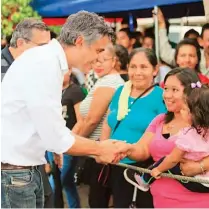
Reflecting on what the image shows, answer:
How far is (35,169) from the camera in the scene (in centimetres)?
307

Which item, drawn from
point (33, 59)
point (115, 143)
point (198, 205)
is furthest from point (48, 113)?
point (198, 205)

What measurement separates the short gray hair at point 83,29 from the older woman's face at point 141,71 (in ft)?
3.46

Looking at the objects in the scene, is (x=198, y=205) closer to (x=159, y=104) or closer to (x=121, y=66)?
(x=159, y=104)

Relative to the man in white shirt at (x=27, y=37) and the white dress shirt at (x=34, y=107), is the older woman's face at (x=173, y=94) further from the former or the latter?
the man in white shirt at (x=27, y=37)

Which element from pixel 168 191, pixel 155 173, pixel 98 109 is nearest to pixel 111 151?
pixel 155 173

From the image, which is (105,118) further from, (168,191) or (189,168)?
(189,168)

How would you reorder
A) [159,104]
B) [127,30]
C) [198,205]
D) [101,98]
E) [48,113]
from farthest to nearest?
[127,30], [101,98], [159,104], [198,205], [48,113]

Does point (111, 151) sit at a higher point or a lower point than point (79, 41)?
lower

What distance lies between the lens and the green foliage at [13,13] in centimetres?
669

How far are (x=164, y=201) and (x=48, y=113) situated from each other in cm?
114

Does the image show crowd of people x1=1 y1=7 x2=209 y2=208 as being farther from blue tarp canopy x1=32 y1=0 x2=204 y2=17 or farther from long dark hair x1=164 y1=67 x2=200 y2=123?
blue tarp canopy x1=32 y1=0 x2=204 y2=17

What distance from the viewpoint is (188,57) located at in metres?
4.37

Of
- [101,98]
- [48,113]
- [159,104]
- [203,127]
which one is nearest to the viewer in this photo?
[48,113]

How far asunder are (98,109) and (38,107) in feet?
5.31
